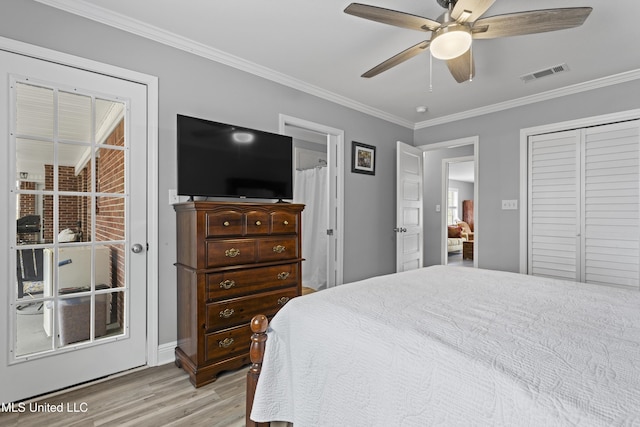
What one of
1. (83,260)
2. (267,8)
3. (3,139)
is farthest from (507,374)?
(3,139)

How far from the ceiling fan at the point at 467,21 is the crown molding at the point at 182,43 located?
54.9 inches

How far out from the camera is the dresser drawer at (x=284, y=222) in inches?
→ 96.9

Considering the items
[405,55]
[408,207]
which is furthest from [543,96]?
[405,55]

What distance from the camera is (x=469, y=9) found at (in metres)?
1.58

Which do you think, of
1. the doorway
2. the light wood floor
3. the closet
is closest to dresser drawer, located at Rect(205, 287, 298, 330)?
the light wood floor

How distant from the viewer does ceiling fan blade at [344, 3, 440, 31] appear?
5.28 ft

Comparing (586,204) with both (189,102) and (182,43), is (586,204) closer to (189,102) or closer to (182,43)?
(189,102)

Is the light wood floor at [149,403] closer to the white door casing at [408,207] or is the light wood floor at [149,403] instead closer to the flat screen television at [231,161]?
the flat screen television at [231,161]

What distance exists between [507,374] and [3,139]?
2.66m

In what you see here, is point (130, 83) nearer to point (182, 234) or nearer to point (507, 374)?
point (182, 234)

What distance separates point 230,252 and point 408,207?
2657mm

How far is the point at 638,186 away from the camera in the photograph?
2.96 meters

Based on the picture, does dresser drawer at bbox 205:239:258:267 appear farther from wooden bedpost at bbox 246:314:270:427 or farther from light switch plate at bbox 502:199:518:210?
light switch plate at bbox 502:199:518:210

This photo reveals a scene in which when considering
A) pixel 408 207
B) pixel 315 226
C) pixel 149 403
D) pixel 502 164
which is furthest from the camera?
pixel 315 226
